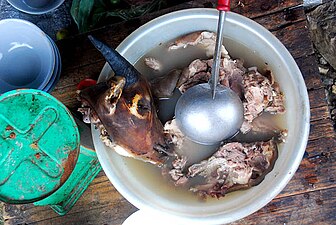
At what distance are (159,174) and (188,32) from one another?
1.29 feet

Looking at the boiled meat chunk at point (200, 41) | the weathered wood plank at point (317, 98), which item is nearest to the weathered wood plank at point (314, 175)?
the weathered wood plank at point (317, 98)

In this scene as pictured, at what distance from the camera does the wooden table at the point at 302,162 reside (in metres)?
1.53

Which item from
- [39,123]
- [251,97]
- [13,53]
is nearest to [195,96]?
[251,97]

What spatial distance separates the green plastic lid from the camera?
1359 millimetres

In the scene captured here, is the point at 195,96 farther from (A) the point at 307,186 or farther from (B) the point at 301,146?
(A) the point at 307,186

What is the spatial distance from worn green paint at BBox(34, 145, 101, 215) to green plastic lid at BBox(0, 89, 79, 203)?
0.46 feet

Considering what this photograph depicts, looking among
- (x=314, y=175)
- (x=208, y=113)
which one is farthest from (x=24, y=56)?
(x=314, y=175)

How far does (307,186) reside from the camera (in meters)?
1.53

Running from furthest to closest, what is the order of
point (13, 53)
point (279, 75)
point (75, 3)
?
point (75, 3), point (13, 53), point (279, 75)

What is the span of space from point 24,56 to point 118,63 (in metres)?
0.48

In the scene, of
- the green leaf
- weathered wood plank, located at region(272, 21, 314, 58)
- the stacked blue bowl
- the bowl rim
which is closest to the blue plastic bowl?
the stacked blue bowl

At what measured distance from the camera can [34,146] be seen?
1362mm

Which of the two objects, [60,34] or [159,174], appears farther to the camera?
[60,34]

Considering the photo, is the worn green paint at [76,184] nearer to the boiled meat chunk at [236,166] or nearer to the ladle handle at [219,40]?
the boiled meat chunk at [236,166]
